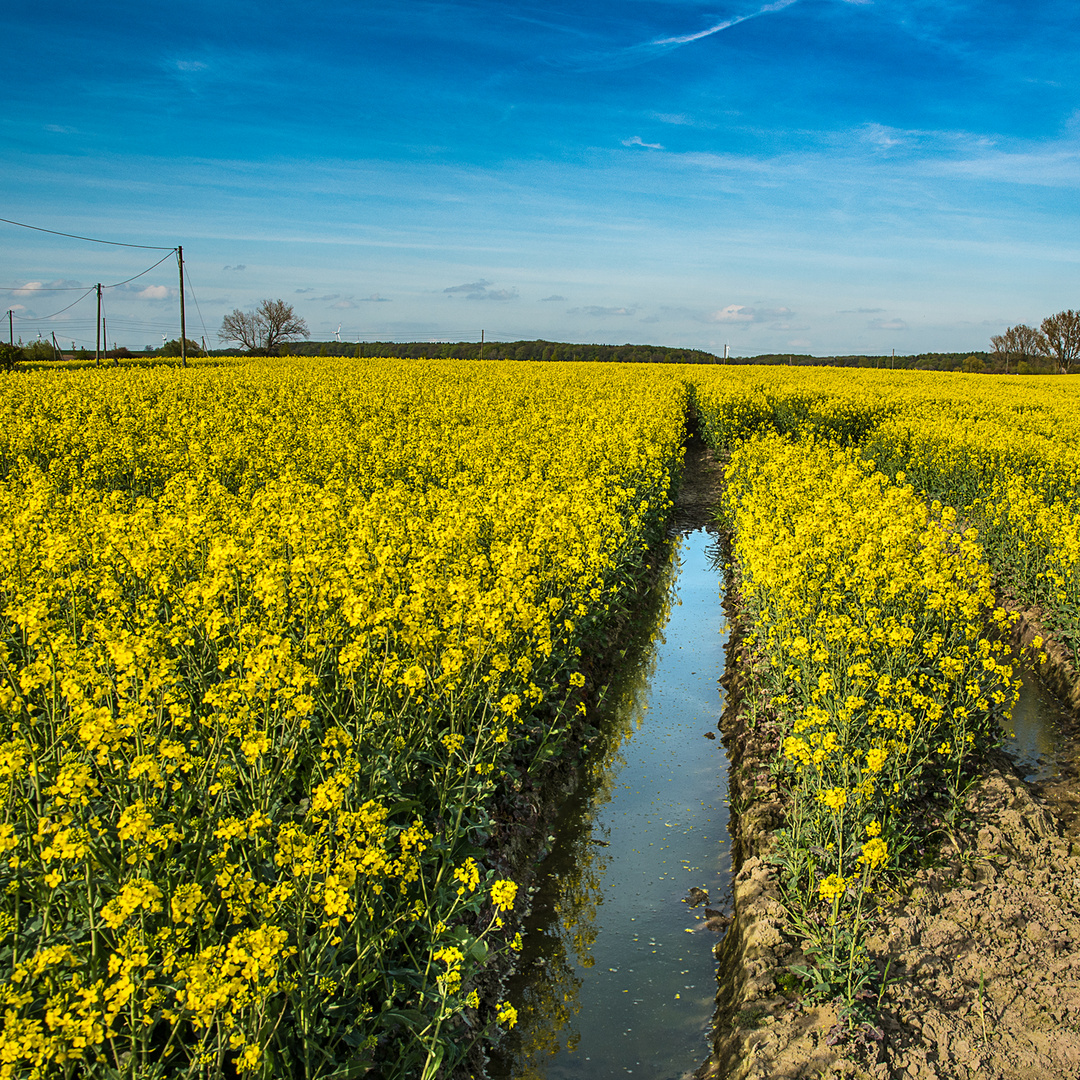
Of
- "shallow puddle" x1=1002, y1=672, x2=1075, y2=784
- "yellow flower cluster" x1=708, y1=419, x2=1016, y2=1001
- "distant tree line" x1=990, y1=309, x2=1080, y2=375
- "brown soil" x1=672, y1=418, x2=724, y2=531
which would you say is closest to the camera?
"yellow flower cluster" x1=708, y1=419, x2=1016, y2=1001

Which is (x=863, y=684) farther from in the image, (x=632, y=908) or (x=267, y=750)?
(x=267, y=750)

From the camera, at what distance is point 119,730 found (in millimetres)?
3527

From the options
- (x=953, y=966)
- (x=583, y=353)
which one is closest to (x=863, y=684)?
(x=953, y=966)

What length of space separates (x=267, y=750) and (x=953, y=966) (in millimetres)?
3840

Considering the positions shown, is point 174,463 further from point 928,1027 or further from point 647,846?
point 928,1027

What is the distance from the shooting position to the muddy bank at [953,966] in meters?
3.82

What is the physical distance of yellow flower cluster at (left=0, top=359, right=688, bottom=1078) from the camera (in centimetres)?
303

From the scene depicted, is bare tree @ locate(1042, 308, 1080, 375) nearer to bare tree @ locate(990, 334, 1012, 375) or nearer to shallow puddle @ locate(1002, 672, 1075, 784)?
bare tree @ locate(990, 334, 1012, 375)

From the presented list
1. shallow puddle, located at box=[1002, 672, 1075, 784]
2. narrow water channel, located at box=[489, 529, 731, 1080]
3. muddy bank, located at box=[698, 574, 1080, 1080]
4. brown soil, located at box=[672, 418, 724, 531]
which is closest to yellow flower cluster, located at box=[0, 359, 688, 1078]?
narrow water channel, located at box=[489, 529, 731, 1080]

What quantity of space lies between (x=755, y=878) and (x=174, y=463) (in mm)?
11745

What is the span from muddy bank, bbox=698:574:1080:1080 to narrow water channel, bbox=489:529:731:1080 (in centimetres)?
28

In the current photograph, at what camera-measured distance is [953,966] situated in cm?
436

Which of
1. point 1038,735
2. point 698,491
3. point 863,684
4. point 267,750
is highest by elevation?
point 698,491

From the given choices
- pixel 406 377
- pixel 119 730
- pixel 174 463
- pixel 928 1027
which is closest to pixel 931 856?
pixel 928 1027
